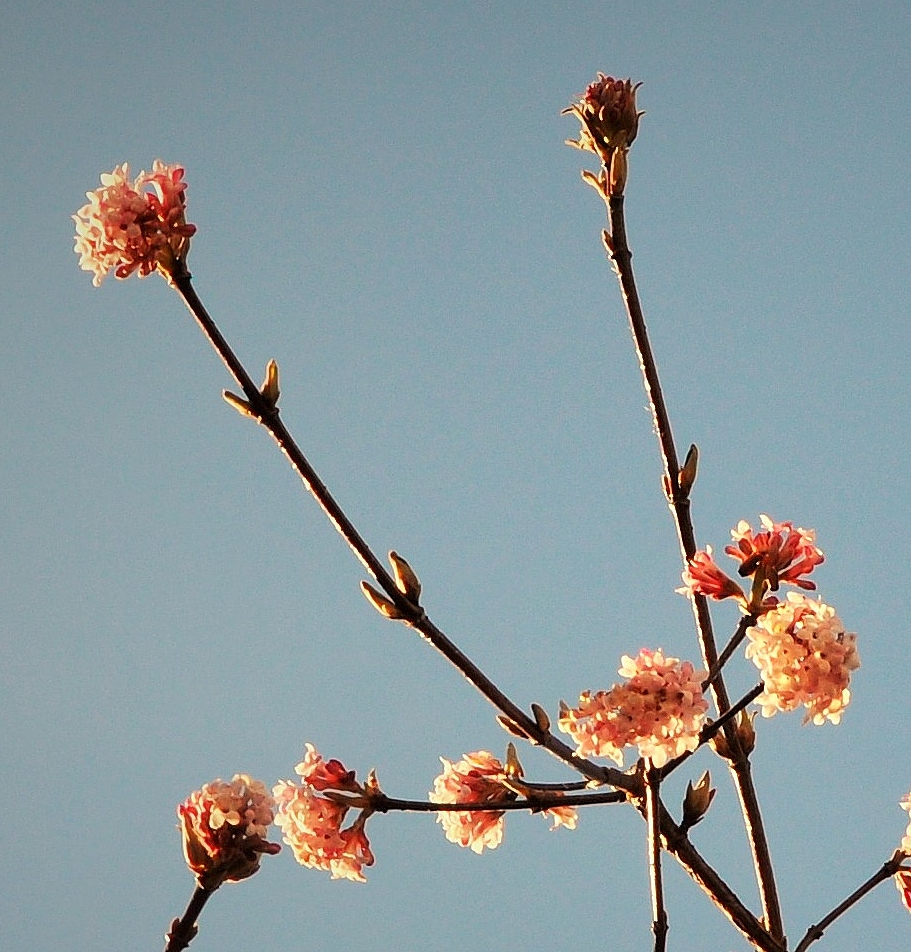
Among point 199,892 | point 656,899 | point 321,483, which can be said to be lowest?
point 199,892

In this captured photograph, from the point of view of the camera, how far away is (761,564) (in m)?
1.33

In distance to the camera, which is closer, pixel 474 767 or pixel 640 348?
pixel 640 348

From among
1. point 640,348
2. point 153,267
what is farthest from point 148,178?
point 640,348

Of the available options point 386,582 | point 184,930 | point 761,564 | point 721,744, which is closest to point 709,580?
point 761,564

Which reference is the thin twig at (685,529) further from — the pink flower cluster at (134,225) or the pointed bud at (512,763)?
the pink flower cluster at (134,225)

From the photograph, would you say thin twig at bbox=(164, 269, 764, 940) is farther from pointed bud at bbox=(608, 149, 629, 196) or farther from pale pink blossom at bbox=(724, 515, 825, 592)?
pointed bud at bbox=(608, 149, 629, 196)

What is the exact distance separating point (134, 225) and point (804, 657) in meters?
0.79

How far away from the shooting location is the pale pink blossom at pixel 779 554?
52.2 inches

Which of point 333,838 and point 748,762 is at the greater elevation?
point 748,762

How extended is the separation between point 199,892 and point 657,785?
16.6 inches

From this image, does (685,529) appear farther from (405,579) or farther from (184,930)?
(184,930)

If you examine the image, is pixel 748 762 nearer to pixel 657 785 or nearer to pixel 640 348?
pixel 657 785

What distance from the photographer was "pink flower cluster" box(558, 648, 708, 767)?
1221mm

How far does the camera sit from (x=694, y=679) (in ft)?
4.10
